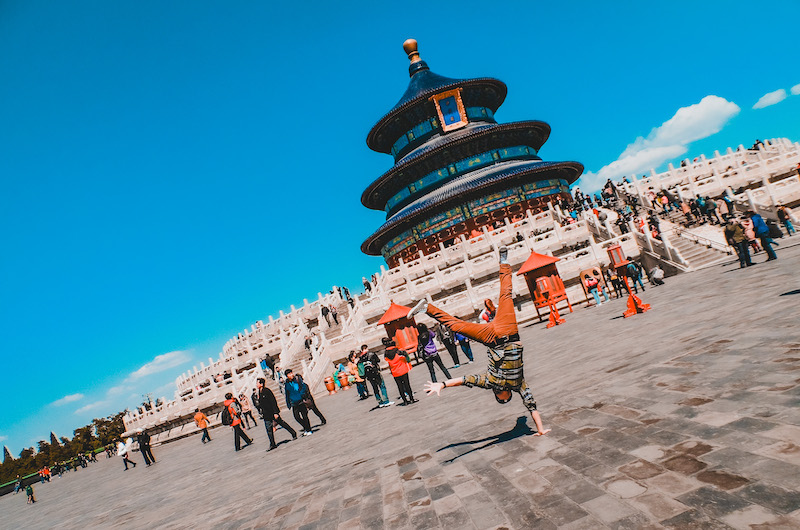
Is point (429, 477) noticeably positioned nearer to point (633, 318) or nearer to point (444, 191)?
point (633, 318)

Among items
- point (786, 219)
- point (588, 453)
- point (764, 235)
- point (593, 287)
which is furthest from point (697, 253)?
point (588, 453)

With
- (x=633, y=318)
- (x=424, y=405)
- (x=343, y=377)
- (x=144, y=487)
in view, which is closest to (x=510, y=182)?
(x=343, y=377)

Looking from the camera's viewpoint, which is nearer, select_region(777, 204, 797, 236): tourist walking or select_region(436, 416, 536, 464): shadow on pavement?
select_region(436, 416, 536, 464): shadow on pavement

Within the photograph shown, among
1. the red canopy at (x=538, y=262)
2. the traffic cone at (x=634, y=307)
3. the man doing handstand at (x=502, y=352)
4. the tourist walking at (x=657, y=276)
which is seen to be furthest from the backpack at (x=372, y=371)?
the tourist walking at (x=657, y=276)

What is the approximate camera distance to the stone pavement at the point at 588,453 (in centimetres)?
281

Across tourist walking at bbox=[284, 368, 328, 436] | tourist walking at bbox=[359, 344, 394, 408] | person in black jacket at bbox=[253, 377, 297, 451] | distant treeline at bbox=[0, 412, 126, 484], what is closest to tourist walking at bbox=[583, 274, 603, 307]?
tourist walking at bbox=[359, 344, 394, 408]

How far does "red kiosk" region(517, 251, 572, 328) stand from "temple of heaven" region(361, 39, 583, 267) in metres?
18.9

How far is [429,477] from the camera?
443cm

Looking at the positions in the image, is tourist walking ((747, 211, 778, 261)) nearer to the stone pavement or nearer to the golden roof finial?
the stone pavement

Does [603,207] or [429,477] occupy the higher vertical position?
[603,207]

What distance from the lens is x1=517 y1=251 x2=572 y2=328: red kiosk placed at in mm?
15227

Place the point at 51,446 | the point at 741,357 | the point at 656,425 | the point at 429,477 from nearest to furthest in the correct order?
the point at 656,425 → the point at 429,477 → the point at 741,357 → the point at 51,446

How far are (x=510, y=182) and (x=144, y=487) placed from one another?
3154cm

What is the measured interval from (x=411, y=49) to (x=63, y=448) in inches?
2638
